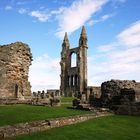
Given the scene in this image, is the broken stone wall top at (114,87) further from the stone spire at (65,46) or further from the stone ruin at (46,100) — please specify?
the stone spire at (65,46)

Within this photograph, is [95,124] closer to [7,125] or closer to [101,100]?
[7,125]

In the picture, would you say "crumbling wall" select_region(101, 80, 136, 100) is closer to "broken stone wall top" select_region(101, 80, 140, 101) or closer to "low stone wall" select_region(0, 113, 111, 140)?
"broken stone wall top" select_region(101, 80, 140, 101)

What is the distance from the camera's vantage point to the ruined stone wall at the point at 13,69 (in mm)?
22078

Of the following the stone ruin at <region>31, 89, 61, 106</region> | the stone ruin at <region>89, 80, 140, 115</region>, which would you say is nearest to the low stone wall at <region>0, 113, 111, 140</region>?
the stone ruin at <region>89, 80, 140, 115</region>

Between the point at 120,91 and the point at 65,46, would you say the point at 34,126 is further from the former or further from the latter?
the point at 65,46

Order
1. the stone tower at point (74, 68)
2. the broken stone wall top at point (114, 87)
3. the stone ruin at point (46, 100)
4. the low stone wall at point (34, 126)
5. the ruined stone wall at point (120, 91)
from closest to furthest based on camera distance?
the low stone wall at point (34, 126) < the ruined stone wall at point (120, 91) < the broken stone wall top at point (114, 87) < the stone ruin at point (46, 100) < the stone tower at point (74, 68)

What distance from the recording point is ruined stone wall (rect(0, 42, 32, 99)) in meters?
22.1

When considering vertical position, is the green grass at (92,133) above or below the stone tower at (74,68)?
below

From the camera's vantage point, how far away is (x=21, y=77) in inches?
917

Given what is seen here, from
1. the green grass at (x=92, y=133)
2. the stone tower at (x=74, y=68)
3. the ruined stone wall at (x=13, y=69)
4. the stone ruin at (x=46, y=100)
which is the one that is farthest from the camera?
the stone tower at (x=74, y=68)

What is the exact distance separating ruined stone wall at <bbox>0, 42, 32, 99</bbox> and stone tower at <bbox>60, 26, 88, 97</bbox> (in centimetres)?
4784

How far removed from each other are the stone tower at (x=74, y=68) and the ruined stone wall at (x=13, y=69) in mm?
47838

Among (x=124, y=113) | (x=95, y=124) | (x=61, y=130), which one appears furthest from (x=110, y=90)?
(x=61, y=130)

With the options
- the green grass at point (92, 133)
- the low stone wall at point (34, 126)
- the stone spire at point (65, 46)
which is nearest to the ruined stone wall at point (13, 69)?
the low stone wall at point (34, 126)
